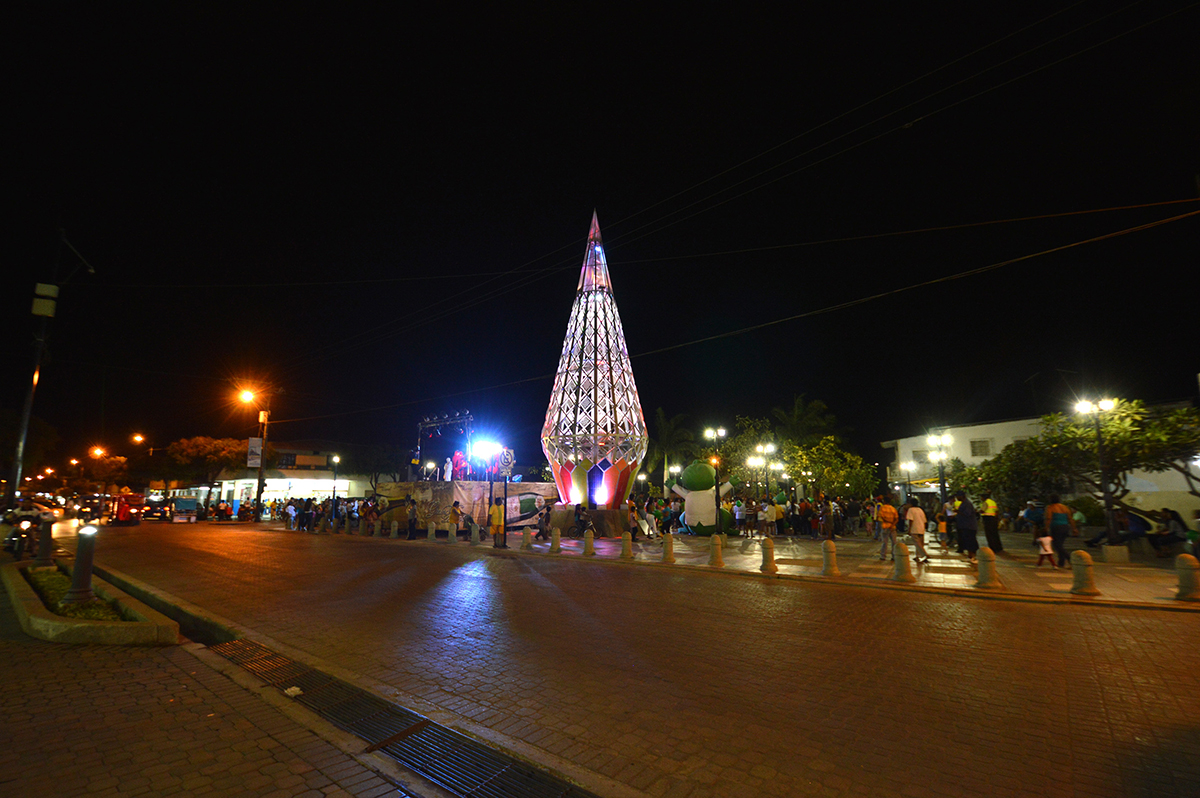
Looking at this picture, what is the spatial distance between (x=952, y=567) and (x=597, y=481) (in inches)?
616

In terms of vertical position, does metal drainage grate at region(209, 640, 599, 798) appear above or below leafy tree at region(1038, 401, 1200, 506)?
below

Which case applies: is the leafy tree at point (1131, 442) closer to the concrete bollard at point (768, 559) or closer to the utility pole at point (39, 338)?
the concrete bollard at point (768, 559)

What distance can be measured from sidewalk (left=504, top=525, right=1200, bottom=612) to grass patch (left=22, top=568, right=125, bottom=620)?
11244 millimetres

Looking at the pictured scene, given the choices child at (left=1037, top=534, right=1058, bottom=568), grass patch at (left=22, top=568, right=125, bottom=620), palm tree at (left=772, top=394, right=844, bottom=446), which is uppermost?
palm tree at (left=772, top=394, right=844, bottom=446)

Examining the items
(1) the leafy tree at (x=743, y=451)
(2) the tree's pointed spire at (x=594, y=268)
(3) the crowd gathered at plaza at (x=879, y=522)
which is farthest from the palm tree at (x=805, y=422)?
(2) the tree's pointed spire at (x=594, y=268)

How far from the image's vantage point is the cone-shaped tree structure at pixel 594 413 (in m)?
27.0

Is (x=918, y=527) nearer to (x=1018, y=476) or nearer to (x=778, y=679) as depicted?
(x=778, y=679)

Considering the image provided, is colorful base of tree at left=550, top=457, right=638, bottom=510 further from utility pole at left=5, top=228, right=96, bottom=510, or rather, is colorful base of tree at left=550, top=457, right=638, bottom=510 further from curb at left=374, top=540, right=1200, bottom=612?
utility pole at left=5, top=228, right=96, bottom=510

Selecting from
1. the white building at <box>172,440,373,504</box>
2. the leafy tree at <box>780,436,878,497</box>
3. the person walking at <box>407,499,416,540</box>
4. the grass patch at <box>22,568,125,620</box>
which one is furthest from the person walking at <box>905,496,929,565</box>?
the white building at <box>172,440,373,504</box>

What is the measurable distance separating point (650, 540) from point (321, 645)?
1783 cm

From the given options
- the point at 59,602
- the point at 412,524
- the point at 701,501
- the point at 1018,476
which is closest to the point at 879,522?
the point at 701,501

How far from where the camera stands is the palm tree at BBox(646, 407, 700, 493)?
50000 mm

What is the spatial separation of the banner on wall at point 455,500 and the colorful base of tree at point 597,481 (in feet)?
7.03

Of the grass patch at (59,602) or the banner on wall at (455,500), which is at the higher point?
the banner on wall at (455,500)
